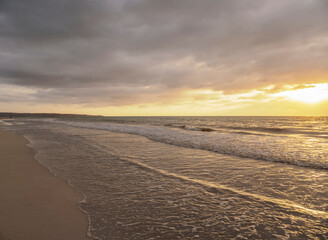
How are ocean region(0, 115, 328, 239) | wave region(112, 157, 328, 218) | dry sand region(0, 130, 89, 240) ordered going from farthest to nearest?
wave region(112, 157, 328, 218), ocean region(0, 115, 328, 239), dry sand region(0, 130, 89, 240)

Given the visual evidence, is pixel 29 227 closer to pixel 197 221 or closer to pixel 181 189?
pixel 197 221

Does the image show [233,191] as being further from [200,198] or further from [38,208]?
[38,208]

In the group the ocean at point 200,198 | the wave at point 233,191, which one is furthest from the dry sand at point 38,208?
the wave at point 233,191

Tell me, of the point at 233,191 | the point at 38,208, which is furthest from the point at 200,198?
the point at 38,208

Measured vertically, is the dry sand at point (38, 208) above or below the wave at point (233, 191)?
above

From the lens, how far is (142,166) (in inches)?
345

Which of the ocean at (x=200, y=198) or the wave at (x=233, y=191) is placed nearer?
the ocean at (x=200, y=198)

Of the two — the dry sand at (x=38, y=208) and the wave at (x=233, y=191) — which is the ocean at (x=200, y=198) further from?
the dry sand at (x=38, y=208)

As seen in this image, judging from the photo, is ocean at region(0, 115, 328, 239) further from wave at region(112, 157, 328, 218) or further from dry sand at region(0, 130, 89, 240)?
dry sand at region(0, 130, 89, 240)

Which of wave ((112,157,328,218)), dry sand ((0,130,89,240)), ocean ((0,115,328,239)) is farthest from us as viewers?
wave ((112,157,328,218))

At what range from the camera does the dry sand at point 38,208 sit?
3.57 meters

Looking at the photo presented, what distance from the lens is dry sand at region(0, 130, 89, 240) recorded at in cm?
357

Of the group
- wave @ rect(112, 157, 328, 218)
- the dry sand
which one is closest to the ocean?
wave @ rect(112, 157, 328, 218)

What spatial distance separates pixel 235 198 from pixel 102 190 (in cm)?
395
